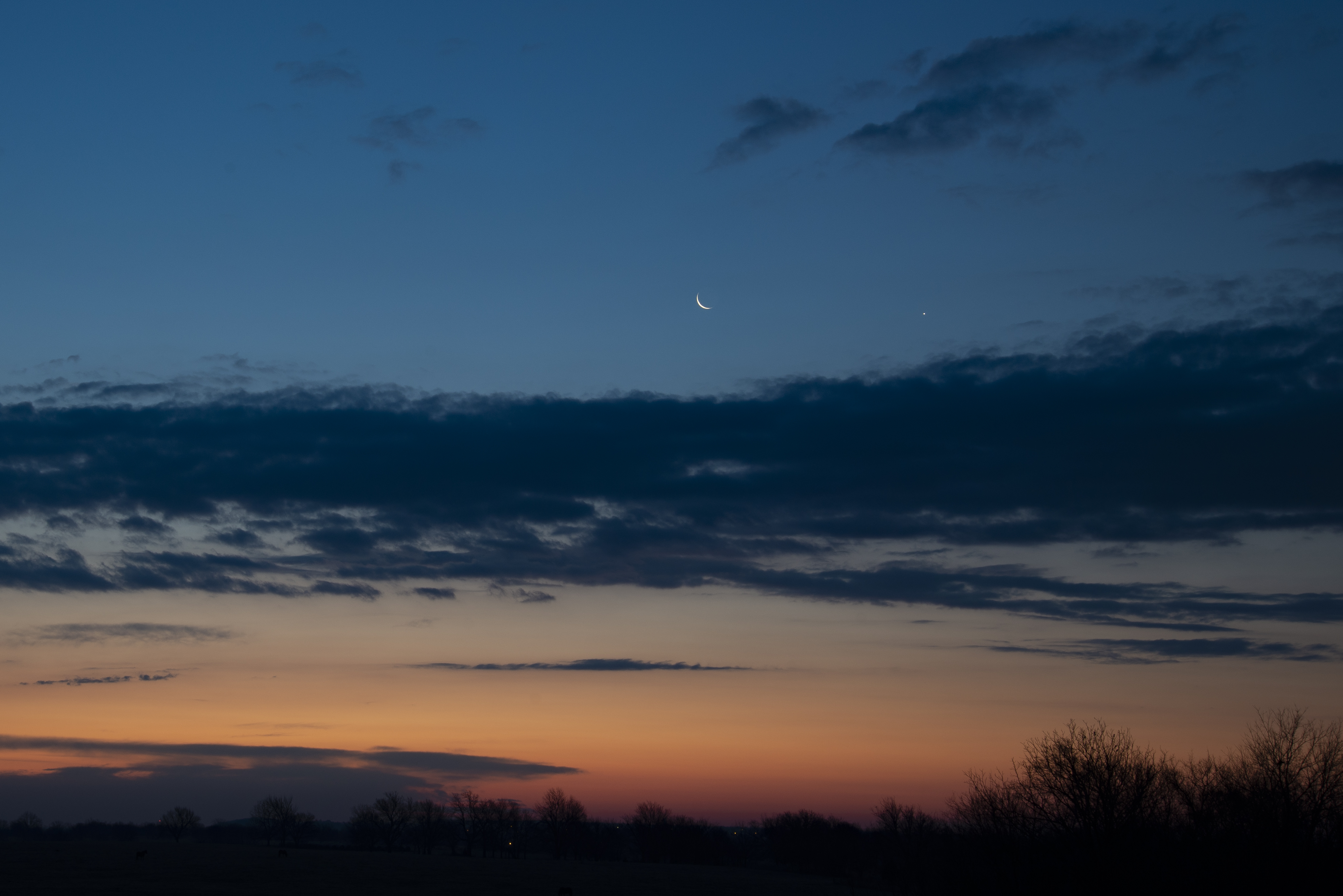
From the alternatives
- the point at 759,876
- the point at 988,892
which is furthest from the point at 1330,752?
the point at 759,876

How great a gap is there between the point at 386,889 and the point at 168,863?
66193 mm

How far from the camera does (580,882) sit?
152 meters

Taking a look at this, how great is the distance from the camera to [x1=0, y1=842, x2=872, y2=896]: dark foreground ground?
111000mm

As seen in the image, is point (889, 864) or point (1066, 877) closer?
point (1066, 877)

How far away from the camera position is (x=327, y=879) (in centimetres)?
13500

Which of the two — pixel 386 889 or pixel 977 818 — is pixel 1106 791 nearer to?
pixel 977 818

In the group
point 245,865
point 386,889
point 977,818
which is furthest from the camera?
point 245,865

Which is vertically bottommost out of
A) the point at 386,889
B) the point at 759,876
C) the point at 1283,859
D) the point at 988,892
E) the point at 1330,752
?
the point at 759,876

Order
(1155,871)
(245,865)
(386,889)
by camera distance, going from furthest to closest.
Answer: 1. (245,865)
2. (386,889)
3. (1155,871)

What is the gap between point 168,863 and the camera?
16412 centimetres

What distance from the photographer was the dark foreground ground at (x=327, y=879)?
11100cm

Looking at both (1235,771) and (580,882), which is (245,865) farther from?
(1235,771)

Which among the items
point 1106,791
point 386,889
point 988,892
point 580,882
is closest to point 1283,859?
point 1106,791

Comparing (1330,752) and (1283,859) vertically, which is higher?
(1330,752)
